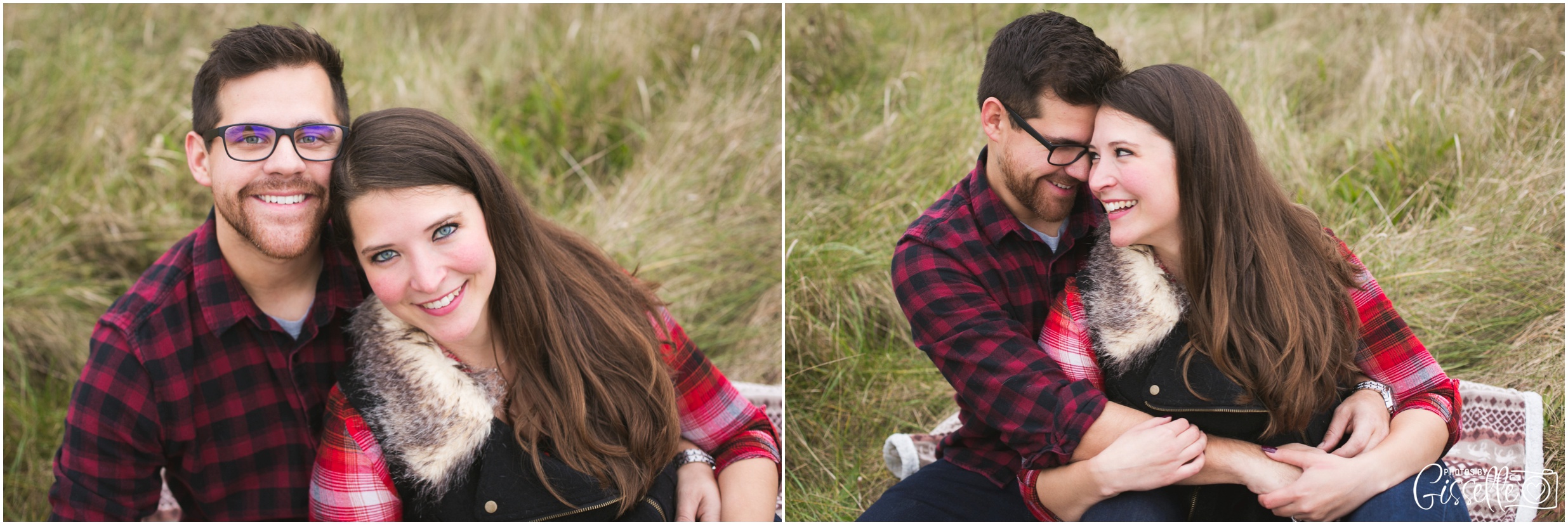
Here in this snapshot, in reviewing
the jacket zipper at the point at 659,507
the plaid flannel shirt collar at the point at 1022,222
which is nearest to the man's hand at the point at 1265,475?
the plaid flannel shirt collar at the point at 1022,222

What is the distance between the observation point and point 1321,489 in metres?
2.50

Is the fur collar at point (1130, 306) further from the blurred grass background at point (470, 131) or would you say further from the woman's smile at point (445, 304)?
the blurred grass background at point (470, 131)

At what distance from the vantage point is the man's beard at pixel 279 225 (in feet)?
8.45

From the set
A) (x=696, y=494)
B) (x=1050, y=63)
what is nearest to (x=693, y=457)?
(x=696, y=494)

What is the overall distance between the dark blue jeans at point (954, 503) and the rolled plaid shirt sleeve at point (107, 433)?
1891 millimetres

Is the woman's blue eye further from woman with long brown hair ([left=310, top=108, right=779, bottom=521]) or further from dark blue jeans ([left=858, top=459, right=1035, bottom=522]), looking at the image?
dark blue jeans ([left=858, top=459, right=1035, bottom=522])

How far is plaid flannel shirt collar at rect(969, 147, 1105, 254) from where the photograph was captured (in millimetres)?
2869

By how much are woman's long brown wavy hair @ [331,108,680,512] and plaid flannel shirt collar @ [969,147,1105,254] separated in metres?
0.97

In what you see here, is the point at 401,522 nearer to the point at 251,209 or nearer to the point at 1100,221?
the point at 251,209

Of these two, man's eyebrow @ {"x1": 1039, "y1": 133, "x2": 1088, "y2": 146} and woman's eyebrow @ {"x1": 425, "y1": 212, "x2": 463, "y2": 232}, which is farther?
man's eyebrow @ {"x1": 1039, "y1": 133, "x2": 1088, "y2": 146}

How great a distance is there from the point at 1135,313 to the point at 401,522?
73.6 inches

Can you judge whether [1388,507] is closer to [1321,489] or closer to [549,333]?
[1321,489]

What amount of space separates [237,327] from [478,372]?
67 centimetres

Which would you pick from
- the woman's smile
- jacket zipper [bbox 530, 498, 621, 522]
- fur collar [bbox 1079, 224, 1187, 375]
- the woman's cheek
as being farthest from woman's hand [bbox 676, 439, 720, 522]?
fur collar [bbox 1079, 224, 1187, 375]
